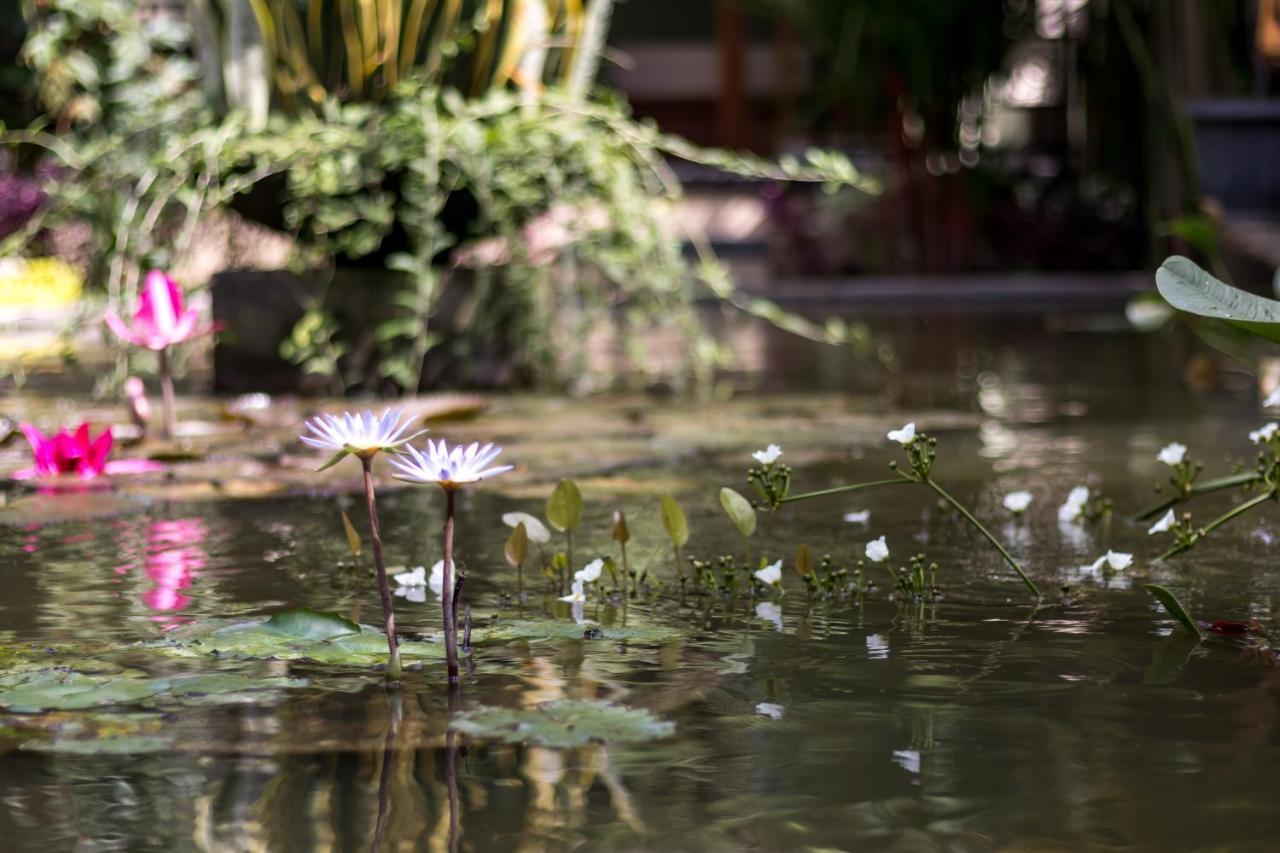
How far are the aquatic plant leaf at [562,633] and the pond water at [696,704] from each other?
0.4 inches

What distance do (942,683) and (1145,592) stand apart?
18.9 inches

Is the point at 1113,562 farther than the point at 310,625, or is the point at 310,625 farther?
the point at 1113,562

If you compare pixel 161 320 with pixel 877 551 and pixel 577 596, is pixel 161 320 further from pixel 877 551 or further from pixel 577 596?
pixel 877 551

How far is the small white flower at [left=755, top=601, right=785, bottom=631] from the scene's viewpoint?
1.82 metres

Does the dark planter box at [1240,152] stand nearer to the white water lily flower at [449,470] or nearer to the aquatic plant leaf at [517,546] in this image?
the aquatic plant leaf at [517,546]

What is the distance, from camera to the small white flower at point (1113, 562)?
2.03 m

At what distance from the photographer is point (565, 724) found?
141cm

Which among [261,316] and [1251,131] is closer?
[261,316]

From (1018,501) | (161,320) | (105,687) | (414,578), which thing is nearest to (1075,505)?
(1018,501)

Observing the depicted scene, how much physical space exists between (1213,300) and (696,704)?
640 millimetres

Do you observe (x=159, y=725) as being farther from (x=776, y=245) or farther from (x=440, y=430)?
(x=776, y=245)

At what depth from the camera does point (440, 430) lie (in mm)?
3402

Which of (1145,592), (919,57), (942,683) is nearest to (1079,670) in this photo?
(942,683)

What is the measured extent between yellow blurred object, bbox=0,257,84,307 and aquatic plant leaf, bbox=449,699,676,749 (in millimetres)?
6315
